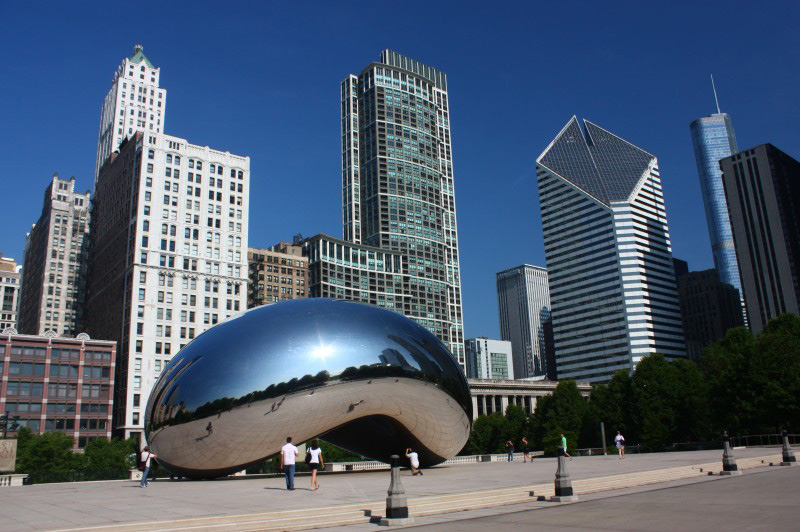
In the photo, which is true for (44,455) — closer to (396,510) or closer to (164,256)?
(164,256)

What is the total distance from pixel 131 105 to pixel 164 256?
95.8m

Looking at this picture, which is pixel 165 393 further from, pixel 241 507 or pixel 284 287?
pixel 284 287

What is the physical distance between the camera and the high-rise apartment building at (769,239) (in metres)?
187

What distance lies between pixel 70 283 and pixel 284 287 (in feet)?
156

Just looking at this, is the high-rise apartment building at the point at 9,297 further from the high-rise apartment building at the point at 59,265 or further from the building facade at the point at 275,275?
the building facade at the point at 275,275

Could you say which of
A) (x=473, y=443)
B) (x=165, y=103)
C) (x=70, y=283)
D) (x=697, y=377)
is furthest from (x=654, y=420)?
(x=165, y=103)

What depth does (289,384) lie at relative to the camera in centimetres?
2170

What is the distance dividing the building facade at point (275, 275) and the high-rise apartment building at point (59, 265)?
37.3 meters

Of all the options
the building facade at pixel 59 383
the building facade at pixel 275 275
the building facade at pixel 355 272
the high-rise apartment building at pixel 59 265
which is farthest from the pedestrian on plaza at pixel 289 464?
the building facade at pixel 355 272

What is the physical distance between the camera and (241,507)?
14.4 metres

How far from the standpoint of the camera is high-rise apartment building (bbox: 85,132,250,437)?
355ft

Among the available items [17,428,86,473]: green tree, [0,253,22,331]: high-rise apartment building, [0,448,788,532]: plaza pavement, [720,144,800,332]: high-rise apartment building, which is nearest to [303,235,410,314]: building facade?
[0,253,22,331]: high-rise apartment building

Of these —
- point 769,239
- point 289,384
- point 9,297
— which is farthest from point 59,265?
point 769,239

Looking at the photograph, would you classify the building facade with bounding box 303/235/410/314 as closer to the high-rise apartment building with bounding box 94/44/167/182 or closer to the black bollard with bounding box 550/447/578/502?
the high-rise apartment building with bounding box 94/44/167/182
